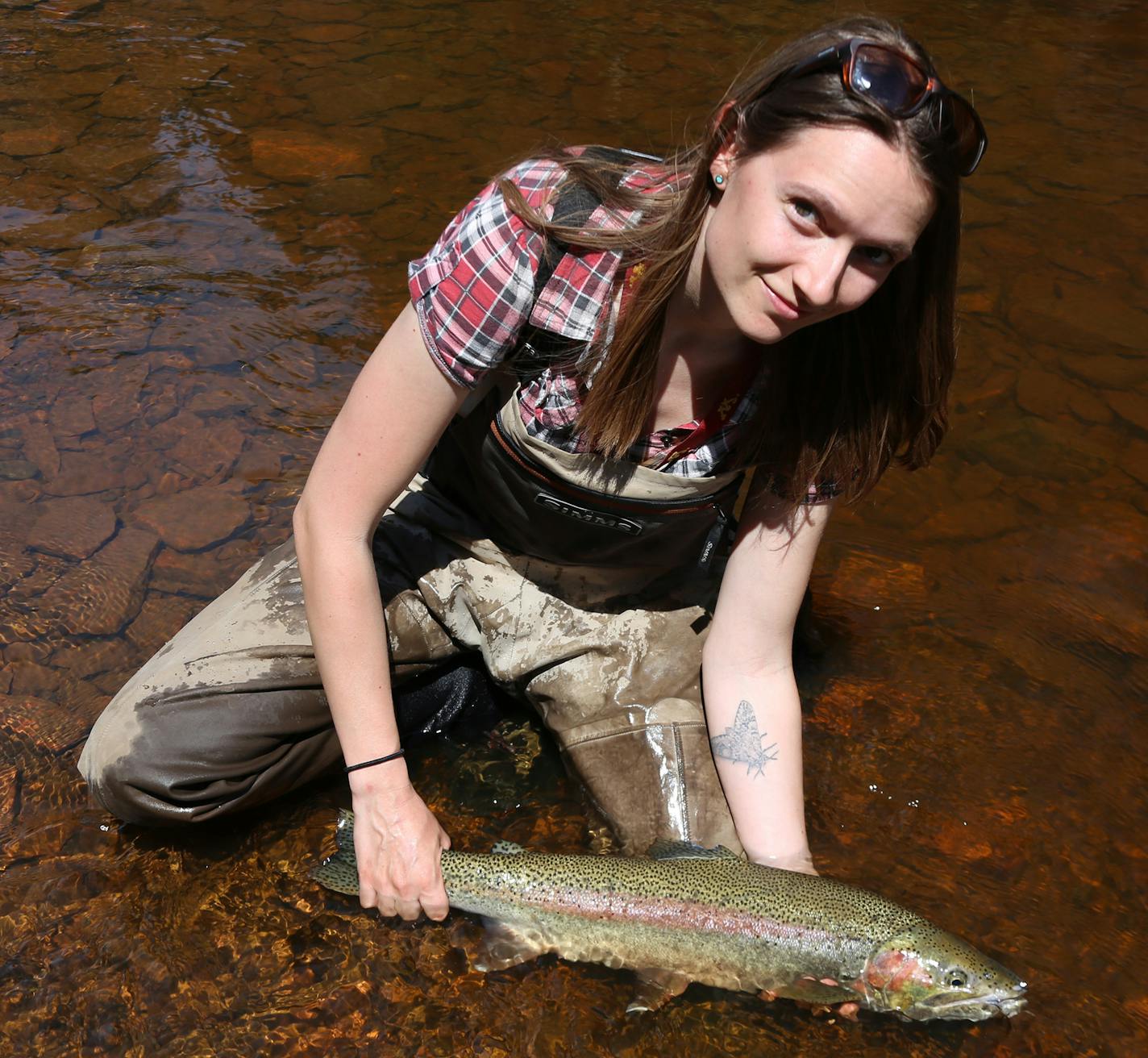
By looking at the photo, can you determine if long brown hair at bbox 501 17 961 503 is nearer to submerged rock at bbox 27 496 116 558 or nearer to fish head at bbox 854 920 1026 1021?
fish head at bbox 854 920 1026 1021

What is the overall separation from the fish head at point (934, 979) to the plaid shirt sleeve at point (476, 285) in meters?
1.73

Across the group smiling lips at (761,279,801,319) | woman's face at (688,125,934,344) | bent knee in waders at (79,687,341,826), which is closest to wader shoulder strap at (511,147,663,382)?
Answer: woman's face at (688,125,934,344)

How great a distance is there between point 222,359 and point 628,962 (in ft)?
10.8

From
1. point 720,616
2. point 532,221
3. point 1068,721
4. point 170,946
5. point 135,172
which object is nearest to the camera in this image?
A: point 532,221

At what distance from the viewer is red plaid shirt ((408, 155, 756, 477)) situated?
2562 millimetres

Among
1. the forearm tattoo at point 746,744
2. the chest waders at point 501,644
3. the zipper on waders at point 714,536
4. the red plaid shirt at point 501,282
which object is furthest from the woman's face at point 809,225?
the forearm tattoo at point 746,744

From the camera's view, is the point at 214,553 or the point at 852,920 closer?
the point at 852,920

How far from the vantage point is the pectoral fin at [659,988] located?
2.93m

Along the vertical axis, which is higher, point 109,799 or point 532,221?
point 532,221

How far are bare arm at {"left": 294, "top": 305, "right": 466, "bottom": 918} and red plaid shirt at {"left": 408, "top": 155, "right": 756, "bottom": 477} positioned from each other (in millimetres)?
62

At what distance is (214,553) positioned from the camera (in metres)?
4.20

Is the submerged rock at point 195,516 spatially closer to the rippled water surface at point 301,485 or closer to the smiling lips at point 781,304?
the rippled water surface at point 301,485

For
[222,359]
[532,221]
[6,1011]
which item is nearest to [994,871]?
[532,221]

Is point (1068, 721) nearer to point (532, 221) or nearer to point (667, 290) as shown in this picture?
point (667, 290)
